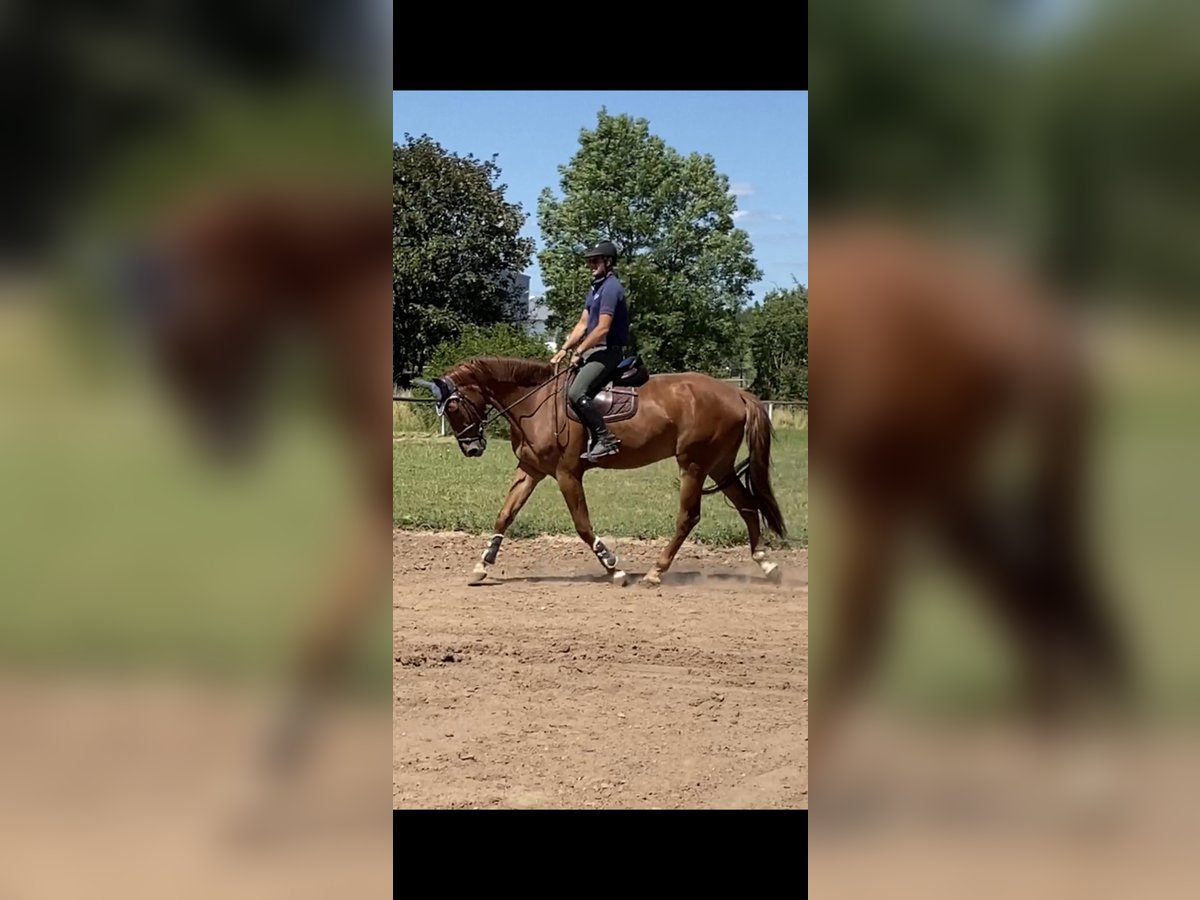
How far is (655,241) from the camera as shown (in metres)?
30.5

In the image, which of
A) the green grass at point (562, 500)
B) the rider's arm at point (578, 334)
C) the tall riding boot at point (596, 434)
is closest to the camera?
the rider's arm at point (578, 334)

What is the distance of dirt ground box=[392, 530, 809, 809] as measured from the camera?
4.32 meters

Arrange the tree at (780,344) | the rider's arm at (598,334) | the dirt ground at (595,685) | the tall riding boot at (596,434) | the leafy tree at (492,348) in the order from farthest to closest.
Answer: the tree at (780,344), the leafy tree at (492,348), the tall riding boot at (596,434), the rider's arm at (598,334), the dirt ground at (595,685)

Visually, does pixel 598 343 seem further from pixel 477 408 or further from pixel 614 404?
pixel 477 408

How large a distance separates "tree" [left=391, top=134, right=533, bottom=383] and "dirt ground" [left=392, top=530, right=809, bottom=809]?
17.6m

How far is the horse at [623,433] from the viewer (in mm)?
8203
